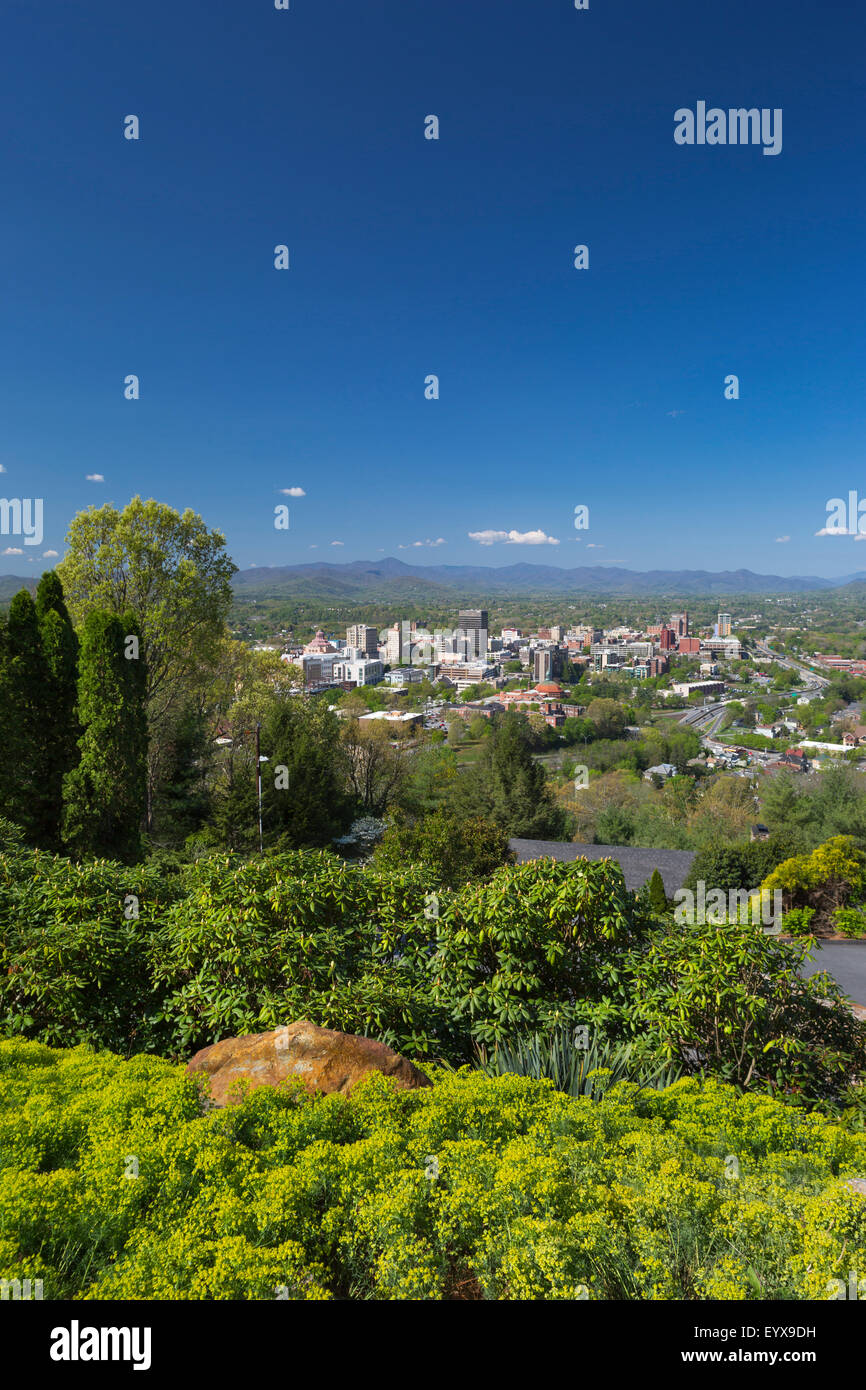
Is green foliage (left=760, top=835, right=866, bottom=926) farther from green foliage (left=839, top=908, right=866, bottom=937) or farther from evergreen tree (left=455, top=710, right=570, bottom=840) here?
evergreen tree (left=455, top=710, right=570, bottom=840)

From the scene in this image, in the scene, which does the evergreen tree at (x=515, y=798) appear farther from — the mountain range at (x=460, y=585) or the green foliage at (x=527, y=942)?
the mountain range at (x=460, y=585)

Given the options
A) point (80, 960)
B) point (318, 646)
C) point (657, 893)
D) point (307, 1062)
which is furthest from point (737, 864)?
point (318, 646)

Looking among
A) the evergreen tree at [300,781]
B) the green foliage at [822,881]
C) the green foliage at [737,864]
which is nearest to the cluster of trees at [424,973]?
the evergreen tree at [300,781]

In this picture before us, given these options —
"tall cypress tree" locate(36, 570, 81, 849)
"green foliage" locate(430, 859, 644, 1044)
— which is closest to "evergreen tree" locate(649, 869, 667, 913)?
"green foliage" locate(430, 859, 644, 1044)

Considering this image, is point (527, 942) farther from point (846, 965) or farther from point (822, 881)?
point (822, 881)
